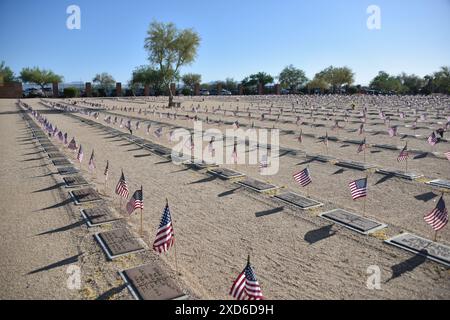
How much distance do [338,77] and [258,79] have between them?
3150 centimetres

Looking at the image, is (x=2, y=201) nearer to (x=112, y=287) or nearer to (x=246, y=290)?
(x=112, y=287)

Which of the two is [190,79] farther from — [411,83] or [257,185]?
[257,185]

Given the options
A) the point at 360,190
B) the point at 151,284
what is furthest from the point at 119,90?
the point at 151,284

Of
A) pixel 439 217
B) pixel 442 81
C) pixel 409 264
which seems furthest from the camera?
pixel 442 81

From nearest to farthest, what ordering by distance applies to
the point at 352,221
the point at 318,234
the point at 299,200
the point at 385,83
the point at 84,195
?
the point at 318,234 → the point at 352,221 → the point at 299,200 → the point at 84,195 → the point at 385,83

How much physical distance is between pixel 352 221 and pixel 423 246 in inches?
66.1

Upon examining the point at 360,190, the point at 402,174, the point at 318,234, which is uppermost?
the point at 360,190

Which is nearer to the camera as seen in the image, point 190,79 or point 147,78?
point 147,78

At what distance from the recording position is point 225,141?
20.4m

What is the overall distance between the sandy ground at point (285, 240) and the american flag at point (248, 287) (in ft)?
2.55

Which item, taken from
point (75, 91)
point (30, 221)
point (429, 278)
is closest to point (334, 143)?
point (429, 278)

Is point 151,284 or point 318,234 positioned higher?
point 318,234

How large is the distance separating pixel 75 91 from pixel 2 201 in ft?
253

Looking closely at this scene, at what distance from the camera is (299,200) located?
10180mm
